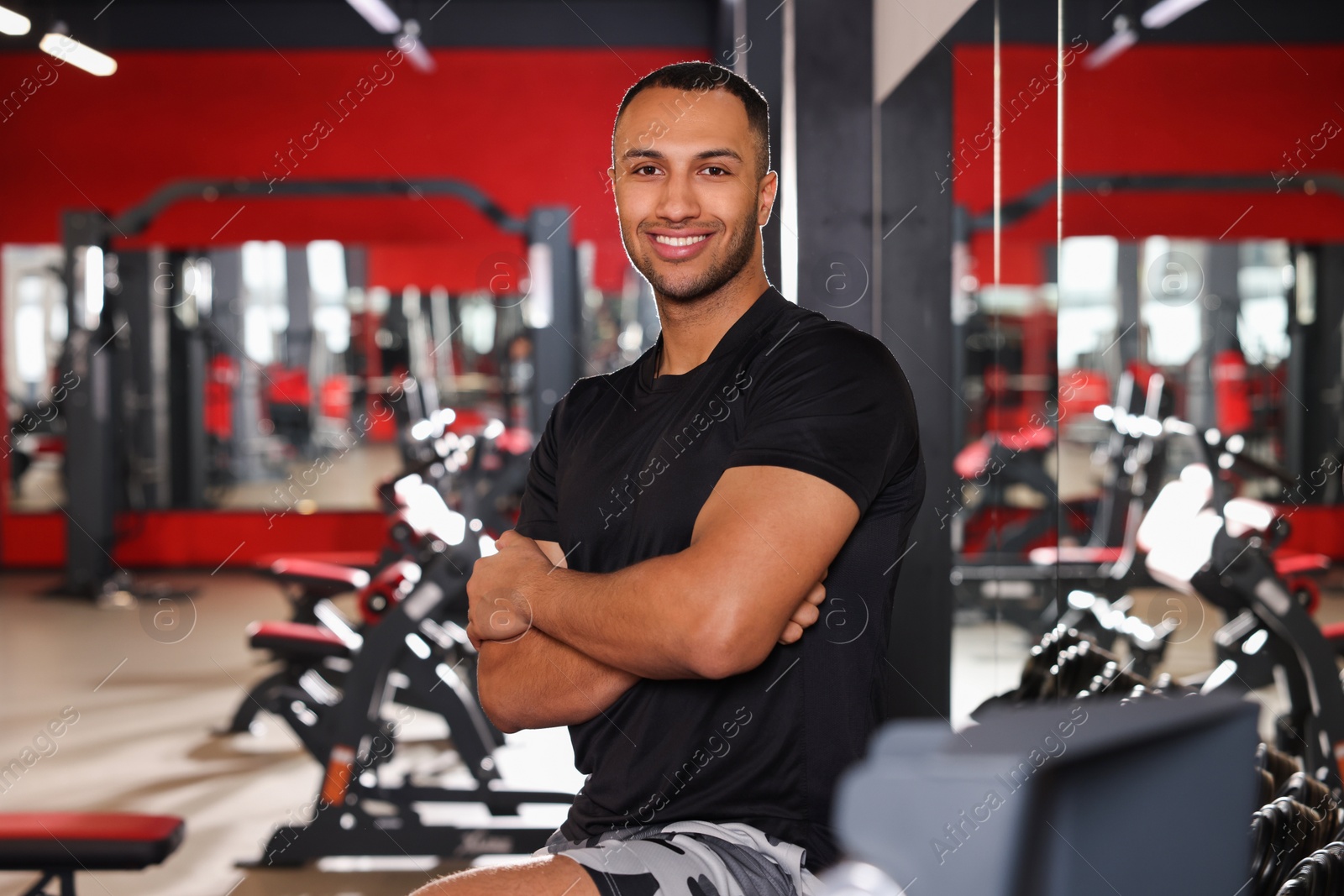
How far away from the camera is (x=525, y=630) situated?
136 centimetres

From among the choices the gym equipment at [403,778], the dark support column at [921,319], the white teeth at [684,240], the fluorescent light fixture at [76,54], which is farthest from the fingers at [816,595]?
the fluorescent light fixture at [76,54]

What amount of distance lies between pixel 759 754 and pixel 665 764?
11cm

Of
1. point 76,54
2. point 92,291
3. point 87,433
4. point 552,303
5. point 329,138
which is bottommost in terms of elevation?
point 87,433

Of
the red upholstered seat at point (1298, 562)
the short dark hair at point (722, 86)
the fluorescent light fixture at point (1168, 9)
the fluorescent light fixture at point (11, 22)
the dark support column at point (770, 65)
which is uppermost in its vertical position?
the fluorescent light fixture at point (11, 22)

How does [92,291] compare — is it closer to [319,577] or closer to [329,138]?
[329,138]

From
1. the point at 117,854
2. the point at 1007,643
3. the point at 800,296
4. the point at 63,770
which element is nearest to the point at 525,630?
the point at 117,854

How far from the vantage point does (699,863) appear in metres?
1.14

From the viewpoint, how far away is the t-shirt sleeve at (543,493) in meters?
1.52

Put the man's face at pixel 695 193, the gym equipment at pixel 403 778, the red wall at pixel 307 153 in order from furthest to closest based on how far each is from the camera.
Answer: the red wall at pixel 307 153, the gym equipment at pixel 403 778, the man's face at pixel 695 193

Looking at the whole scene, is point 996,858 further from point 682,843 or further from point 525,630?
point 525,630

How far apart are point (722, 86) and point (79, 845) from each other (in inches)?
63.2

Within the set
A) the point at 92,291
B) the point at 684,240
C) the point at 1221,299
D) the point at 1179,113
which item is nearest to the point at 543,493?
the point at 684,240

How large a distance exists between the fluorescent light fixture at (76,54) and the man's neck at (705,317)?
18.1 ft

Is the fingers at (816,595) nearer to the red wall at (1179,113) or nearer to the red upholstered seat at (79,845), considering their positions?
the red wall at (1179,113)
